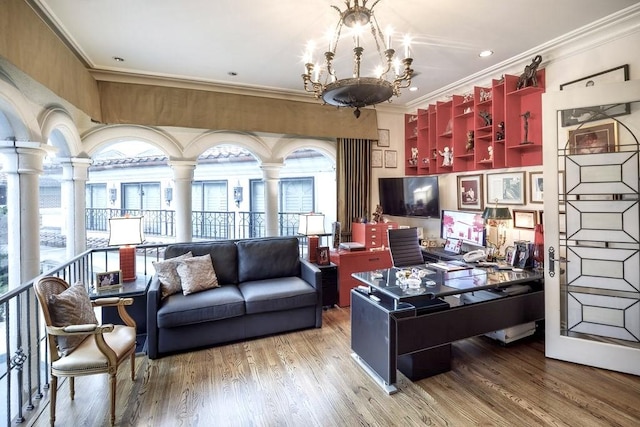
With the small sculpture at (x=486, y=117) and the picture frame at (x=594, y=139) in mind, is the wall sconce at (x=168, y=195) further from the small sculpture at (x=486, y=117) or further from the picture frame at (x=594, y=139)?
the picture frame at (x=594, y=139)

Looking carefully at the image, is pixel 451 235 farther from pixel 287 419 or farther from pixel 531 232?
pixel 287 419

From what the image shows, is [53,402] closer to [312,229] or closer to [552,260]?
[312,229]

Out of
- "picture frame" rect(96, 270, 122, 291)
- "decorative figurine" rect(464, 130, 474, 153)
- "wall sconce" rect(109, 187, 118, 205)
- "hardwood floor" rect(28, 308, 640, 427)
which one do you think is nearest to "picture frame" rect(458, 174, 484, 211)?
"decorative figurine" rect(464, 130, 474, 153)

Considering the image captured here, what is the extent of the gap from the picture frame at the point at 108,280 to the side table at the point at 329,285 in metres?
2.21

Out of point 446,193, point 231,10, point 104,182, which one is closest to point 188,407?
point 231,10

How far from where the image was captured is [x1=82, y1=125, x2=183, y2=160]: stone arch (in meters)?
3.74

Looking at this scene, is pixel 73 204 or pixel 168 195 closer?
pixel 73 204

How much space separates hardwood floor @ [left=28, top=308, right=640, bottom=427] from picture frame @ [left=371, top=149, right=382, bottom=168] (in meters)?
2.96

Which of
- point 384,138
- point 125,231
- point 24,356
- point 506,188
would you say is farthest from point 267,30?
point 506,188

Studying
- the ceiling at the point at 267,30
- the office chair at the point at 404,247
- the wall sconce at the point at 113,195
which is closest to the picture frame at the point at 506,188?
the office chair at the point at 404,247

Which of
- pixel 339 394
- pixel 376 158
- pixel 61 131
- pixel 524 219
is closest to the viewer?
pixel 339 394

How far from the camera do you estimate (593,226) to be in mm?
2697

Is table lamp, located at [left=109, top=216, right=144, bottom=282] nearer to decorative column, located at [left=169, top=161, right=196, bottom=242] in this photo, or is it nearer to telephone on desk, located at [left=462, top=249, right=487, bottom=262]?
decorative column, located at [left=169, top=161, right=196, bottom=242]

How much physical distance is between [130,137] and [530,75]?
15.1 feet
